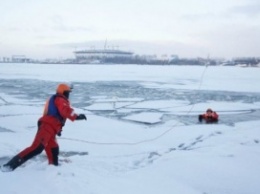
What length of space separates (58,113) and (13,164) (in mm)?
807

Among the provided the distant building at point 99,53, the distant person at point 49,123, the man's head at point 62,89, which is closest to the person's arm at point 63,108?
the distant person at point 49,123

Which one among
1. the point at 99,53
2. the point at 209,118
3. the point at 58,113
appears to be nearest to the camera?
the point at 58,113

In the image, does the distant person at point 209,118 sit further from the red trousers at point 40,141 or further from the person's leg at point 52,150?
the red trousers at point 40,141

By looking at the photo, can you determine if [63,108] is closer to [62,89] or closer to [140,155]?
[62,89]

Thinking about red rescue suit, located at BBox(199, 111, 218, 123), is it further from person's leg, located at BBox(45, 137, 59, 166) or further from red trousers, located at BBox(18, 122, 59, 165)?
red trousers, located at BBox(18, 122, 59, 165)

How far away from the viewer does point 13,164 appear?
14.2ft

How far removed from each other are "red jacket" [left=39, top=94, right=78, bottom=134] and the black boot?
0.50 metres

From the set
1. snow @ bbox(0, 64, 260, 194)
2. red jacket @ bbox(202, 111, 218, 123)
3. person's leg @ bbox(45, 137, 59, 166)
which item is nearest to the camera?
snow @ bbox(0, 64, 260, 194)

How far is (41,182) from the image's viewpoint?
3875mm

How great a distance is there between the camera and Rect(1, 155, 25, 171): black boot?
4.30 metres

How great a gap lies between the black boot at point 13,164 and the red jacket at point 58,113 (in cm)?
50

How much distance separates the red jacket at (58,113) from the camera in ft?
14.1

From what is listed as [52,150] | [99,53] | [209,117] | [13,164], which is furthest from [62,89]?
[99,53]

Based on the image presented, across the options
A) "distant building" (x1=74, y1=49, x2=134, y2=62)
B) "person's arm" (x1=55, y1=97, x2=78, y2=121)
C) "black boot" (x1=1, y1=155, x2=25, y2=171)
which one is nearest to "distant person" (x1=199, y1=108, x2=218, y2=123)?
"person's arm" (x1=55, y1=97, x2=78, y2=121)
